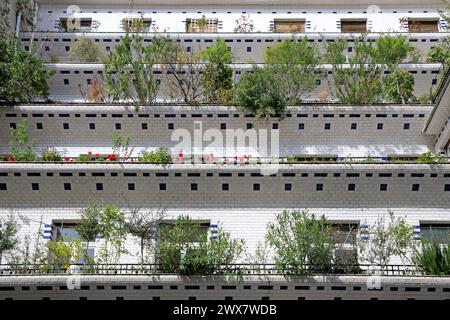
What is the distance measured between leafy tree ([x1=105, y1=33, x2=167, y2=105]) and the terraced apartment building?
2.50 ft

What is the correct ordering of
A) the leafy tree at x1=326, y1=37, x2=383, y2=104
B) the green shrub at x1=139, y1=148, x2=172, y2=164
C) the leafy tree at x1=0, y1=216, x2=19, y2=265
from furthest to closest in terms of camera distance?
the leafy tree at x1=326, y1=37, x2=383, y2=104, the green shrub at x1=139, y1=148, x2=172, y2=164, the leafy tree at x1=0, y1=216, x2=19, y2=265

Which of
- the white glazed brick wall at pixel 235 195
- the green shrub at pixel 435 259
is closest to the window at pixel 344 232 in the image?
the white glazed brick wall at pixel 235 195

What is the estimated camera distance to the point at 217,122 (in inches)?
1075

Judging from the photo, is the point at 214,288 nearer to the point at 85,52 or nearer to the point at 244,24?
the point at 85,52

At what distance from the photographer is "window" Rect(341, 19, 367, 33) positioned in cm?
3484

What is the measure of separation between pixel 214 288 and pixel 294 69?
30.4 feet

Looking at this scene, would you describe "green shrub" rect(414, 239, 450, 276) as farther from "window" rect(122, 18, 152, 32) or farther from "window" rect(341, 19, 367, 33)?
"window" rect(122, 18, 152, 32)

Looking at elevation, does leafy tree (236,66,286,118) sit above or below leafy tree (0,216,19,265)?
above

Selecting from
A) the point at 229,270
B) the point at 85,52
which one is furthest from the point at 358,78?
the point at 85,52

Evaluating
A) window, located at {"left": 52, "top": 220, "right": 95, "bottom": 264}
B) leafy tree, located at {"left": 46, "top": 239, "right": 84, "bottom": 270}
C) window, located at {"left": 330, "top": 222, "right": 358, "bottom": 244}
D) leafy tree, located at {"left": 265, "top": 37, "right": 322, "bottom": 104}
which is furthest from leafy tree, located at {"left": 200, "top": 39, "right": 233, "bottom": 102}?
leafy tree, located at {"left": 46, "top": 239, "right": 84, "bottom": 270}

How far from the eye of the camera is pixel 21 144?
2633 cm

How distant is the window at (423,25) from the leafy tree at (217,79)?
936 centimetres

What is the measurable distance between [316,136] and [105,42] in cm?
1082
